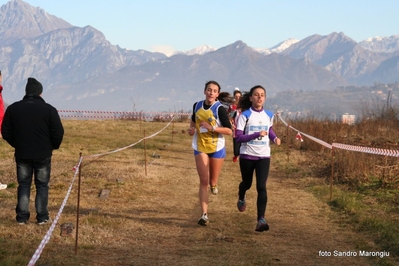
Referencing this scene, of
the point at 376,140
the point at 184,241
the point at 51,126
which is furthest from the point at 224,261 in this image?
the point at 376,140

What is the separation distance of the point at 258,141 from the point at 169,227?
5.89 feet

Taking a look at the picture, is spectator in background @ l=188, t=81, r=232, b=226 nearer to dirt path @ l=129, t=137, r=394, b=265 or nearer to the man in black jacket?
dirt path @ l=129, t=137, r=394, b=265

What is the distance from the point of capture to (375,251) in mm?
7234

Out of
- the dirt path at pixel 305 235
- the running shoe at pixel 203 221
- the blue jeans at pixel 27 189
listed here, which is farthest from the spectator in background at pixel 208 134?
the blue jeans at pixel 27 189

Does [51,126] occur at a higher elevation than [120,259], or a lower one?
higher

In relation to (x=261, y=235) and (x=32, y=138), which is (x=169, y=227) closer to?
(x=261, y=235)

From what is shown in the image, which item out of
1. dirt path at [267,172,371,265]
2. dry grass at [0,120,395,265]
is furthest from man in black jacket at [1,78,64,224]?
dirt path at [267,172,371,265]

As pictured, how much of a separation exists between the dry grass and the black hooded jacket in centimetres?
105

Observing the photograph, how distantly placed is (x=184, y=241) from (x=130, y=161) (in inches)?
353

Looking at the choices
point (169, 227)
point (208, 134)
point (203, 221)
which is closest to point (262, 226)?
point (203, 221)

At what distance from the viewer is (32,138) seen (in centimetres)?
819

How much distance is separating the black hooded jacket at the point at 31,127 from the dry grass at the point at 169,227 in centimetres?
105

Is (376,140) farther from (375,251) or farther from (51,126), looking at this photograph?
(51,126)

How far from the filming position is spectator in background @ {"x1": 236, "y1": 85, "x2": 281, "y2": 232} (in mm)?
8102
